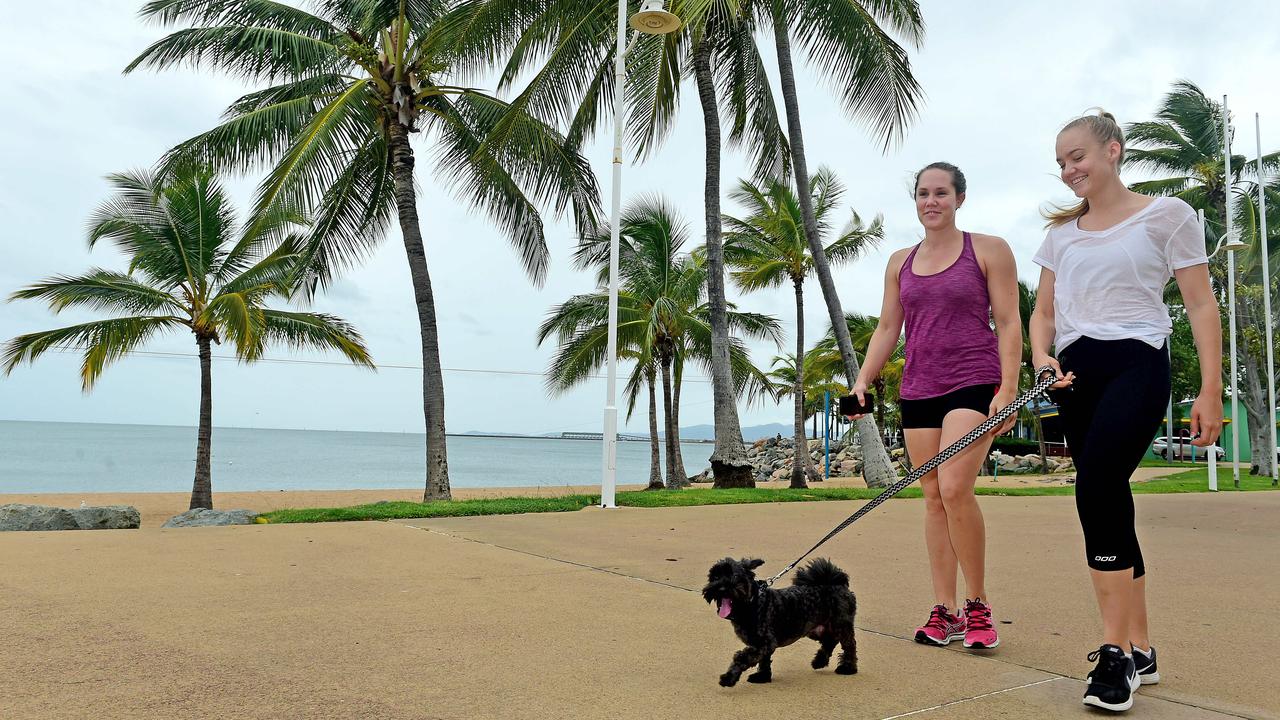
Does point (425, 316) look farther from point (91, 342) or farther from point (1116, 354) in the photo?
point (1116, 354)

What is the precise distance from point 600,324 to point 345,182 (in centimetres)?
Answer: 954

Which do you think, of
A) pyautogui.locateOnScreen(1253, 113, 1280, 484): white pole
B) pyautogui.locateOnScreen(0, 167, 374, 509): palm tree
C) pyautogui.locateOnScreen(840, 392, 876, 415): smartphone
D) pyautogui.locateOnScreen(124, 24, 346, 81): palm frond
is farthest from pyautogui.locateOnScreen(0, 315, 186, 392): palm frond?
pyautogui.locateOnScreen(1253, 113, 1280, 484): white pole

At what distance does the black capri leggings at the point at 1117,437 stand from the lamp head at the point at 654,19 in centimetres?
830

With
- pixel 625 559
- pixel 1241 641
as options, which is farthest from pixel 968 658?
pixel 625 559

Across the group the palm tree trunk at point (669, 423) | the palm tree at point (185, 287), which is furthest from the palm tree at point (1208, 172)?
the palm tree at point (185, 287)

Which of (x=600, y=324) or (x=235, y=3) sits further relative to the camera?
(x=600, y=324)

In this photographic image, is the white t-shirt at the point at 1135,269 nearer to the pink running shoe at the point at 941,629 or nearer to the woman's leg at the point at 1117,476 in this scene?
the woman's leg at the point at 1117,476

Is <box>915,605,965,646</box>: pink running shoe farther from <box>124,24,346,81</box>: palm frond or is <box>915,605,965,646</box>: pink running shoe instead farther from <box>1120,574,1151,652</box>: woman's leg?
<box>124,24,346,81</box>: palm frond

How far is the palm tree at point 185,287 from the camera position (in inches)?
647

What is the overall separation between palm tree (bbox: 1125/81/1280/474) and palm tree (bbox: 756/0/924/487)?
55.9ft

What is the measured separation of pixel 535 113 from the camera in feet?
47.5

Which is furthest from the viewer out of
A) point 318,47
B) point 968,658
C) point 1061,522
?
point 318,47

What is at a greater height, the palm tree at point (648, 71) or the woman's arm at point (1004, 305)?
the palm tree at point (648, 71)

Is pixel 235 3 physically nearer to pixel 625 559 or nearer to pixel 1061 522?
pixel 625 559
